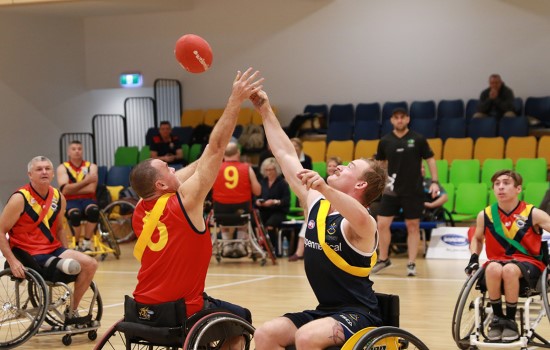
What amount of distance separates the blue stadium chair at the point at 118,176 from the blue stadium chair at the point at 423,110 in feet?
14.4

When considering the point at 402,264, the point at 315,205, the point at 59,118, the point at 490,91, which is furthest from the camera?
the point at 59,118

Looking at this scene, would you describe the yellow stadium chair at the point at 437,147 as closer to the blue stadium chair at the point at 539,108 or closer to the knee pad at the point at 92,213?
the blue stadium chair at the point at 539,108

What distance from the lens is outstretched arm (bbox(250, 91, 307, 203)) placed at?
3.81 m

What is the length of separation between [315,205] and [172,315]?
2.52ft

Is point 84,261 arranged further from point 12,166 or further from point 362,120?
point 12,166

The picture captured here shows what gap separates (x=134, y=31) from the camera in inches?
635

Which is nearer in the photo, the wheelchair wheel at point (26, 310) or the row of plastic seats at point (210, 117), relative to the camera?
the wheelchair wheel at point (26, 310)

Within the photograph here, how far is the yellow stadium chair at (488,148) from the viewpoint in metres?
11.6

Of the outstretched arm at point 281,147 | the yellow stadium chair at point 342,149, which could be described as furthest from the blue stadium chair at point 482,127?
the outstretched arm at point 281,147

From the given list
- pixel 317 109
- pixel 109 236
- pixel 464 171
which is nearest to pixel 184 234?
pixel 109 236

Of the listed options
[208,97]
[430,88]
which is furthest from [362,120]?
[208,97]

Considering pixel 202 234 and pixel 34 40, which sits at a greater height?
pixel 34 40

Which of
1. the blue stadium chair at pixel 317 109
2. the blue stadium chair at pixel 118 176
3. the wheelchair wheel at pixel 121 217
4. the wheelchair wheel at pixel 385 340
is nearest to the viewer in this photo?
the wheelchair wheel at pixel 385 340

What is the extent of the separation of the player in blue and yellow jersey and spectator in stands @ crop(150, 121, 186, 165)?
9711mm
